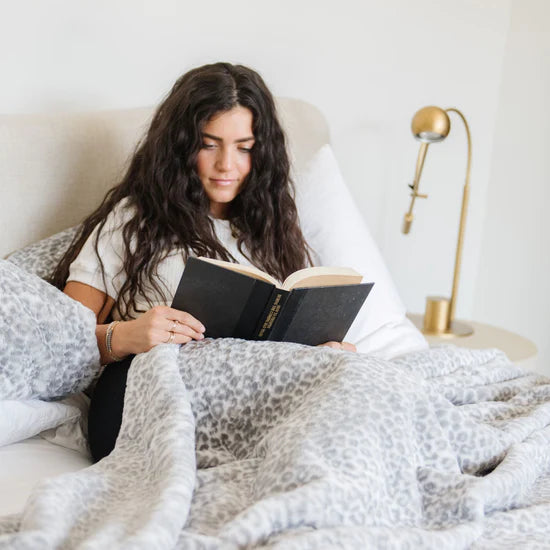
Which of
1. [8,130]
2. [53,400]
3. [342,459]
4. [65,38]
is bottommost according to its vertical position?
[53,400]

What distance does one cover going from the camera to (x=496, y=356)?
167cm

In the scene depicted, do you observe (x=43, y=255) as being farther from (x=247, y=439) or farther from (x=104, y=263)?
(x=247, y=439)

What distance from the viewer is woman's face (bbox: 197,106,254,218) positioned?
1.67 m

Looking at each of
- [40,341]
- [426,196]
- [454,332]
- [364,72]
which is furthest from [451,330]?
[40,341]

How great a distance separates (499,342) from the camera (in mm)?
2320

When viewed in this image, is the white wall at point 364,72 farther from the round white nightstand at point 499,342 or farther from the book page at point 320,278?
the book page at point 320,278

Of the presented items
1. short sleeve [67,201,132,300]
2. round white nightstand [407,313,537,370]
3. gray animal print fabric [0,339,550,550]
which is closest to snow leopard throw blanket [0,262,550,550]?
gray animal print fabric [0,339,550,550]

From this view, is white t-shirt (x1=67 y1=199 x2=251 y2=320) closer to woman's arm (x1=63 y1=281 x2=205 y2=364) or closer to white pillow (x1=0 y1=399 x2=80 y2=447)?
woman's arm (x1=63 y1=281 x2=205 y2=364)

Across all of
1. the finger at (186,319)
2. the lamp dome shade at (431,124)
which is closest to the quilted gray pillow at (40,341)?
the finger at (186,319)

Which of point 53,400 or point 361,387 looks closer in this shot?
point 361,387

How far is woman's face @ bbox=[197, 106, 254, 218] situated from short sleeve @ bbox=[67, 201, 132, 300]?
0.21 m

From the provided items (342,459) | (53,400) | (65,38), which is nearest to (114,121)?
(65,38)

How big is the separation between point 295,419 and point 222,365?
0.23 meters

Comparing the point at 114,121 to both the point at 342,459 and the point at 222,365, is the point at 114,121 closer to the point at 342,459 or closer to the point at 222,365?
the point at 222,365
